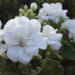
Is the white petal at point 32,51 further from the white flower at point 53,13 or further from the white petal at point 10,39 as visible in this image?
the white flower at point 53,13

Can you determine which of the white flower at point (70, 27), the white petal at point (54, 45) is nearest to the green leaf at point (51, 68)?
the white petal at point (54, 45)

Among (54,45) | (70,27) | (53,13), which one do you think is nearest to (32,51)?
(54,45)

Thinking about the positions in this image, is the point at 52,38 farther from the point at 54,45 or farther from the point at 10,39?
the point at 10,39

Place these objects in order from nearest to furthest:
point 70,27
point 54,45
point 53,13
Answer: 1. point 54,45
2. point 70,27
3. point 53,13

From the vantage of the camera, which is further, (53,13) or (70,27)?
(53,13)

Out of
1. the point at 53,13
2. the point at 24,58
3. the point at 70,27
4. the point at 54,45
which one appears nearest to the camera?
the point at 24,58

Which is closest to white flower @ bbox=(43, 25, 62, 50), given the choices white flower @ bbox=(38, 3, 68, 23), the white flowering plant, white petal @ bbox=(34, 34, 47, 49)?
the white flowering plant

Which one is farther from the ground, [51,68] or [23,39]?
[23,39]

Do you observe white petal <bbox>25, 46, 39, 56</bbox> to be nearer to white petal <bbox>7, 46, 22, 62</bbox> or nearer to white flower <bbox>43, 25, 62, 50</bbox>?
white petal <bbox>7, 46, 22, 62</bbox>

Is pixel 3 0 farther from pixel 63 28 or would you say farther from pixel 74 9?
pixel 63 28
